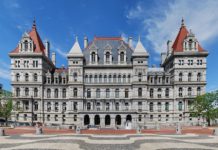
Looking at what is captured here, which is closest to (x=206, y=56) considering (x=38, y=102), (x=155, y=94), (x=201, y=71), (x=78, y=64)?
(x=201, y=71)

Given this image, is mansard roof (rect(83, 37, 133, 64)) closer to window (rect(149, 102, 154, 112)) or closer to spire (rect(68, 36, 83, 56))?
spire (rect(68, 36, 83, 56))

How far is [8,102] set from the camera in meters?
64.1

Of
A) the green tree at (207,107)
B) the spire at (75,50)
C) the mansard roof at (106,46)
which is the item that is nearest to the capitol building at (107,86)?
the spire at (75,50)

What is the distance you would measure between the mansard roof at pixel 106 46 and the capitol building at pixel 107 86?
53.1 inches

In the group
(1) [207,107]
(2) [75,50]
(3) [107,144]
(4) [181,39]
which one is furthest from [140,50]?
(3) [107,144]

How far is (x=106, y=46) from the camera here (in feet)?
249

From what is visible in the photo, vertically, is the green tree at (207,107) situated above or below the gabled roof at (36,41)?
below

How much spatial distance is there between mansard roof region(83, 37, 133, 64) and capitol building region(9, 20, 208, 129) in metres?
1.35

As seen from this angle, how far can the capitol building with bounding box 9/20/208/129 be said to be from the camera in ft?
236

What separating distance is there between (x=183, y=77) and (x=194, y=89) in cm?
495

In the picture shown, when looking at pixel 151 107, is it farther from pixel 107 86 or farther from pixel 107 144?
pixel 107 144

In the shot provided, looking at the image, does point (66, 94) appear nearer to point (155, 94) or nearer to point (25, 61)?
point (25, 61)

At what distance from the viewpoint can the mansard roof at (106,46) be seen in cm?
7631

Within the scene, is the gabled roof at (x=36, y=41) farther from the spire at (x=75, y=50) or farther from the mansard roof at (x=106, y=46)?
the mansard roof at (x=106, y=46)
